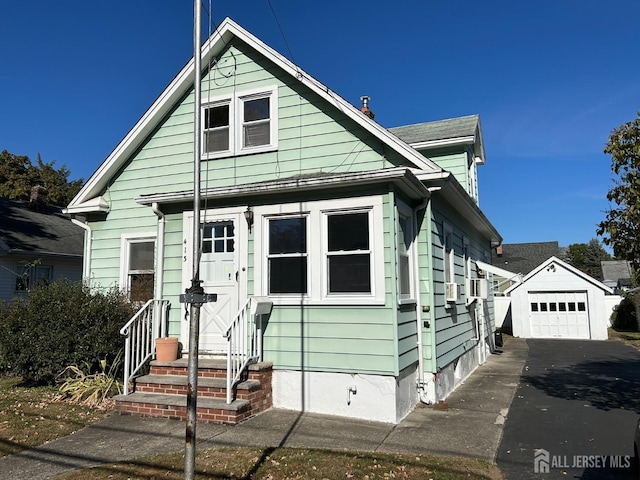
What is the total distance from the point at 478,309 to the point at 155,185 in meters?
9.45

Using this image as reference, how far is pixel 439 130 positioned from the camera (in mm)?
12992

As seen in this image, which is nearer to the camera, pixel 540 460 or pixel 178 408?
pixel 540 460

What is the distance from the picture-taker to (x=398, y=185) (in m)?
7.16

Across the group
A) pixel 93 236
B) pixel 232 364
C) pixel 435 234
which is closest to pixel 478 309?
pixel 435 234

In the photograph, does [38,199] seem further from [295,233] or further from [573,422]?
[573,422]

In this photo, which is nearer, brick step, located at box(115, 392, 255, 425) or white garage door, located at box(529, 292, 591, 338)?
brick step, located at box(115, 392, 255, 425)

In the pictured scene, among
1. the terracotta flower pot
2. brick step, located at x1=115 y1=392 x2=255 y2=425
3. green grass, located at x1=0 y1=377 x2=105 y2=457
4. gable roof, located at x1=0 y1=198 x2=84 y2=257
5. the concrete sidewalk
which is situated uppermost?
gable roof, located at x1=0 y1=198 x2=84 y2=257

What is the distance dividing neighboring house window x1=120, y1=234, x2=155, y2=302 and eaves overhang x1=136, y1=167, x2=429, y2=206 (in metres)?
2.01

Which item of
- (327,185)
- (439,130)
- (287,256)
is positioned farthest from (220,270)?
(439,130)

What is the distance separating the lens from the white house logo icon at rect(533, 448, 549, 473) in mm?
5002

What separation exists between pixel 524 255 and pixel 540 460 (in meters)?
36.8

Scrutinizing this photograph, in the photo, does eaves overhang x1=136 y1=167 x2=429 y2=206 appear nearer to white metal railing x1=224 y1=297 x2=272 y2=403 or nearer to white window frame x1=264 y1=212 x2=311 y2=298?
white window frame x1=264 y1=212 x2=311 y2=298

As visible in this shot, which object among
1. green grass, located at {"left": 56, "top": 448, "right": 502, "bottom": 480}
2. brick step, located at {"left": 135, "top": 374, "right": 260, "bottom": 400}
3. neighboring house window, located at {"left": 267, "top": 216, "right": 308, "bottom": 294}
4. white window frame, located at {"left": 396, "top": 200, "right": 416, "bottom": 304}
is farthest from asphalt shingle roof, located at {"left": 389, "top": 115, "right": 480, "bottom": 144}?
green grass, located at {"left": 56, "top": 448, "right": 502, "bottom": 480}

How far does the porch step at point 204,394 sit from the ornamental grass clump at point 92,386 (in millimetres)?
578
